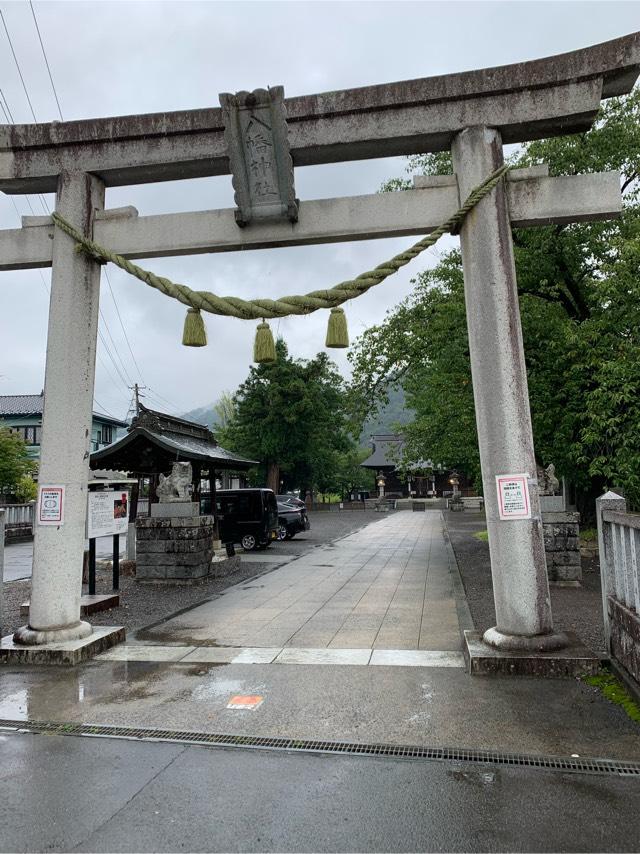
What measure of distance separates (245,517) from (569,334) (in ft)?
38.6

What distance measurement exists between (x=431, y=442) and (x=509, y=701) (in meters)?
15.6

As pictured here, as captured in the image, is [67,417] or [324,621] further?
[324,621]

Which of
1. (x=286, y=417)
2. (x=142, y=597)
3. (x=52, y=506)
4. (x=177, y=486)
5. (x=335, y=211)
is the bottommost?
(x=142, y=597)

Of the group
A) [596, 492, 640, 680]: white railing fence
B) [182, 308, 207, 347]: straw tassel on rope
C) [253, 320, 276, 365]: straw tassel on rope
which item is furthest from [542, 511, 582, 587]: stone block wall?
[182, 308, 207, 347]: straw tassel on rope

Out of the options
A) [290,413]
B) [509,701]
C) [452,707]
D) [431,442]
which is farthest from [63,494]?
[290,413]

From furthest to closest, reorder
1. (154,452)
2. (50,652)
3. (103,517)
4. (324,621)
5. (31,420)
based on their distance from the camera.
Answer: (31,420) < (154,452) < (103,517) < (324,621) < (50,652)

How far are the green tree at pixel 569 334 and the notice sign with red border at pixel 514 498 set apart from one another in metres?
5.70

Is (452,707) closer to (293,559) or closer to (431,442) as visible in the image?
(293,559)

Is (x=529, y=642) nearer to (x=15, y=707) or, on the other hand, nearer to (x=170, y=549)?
(x=15, y=707)

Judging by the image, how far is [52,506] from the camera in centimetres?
632

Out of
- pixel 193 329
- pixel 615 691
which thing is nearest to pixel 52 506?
pixel 193 329

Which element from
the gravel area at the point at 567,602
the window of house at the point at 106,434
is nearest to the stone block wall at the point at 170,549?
the gravel area at the point at 567,602

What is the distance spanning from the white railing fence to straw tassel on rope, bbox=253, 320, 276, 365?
3771mm

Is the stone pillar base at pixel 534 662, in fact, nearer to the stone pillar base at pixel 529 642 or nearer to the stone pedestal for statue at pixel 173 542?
the stone pillar base at pixel 529 642
